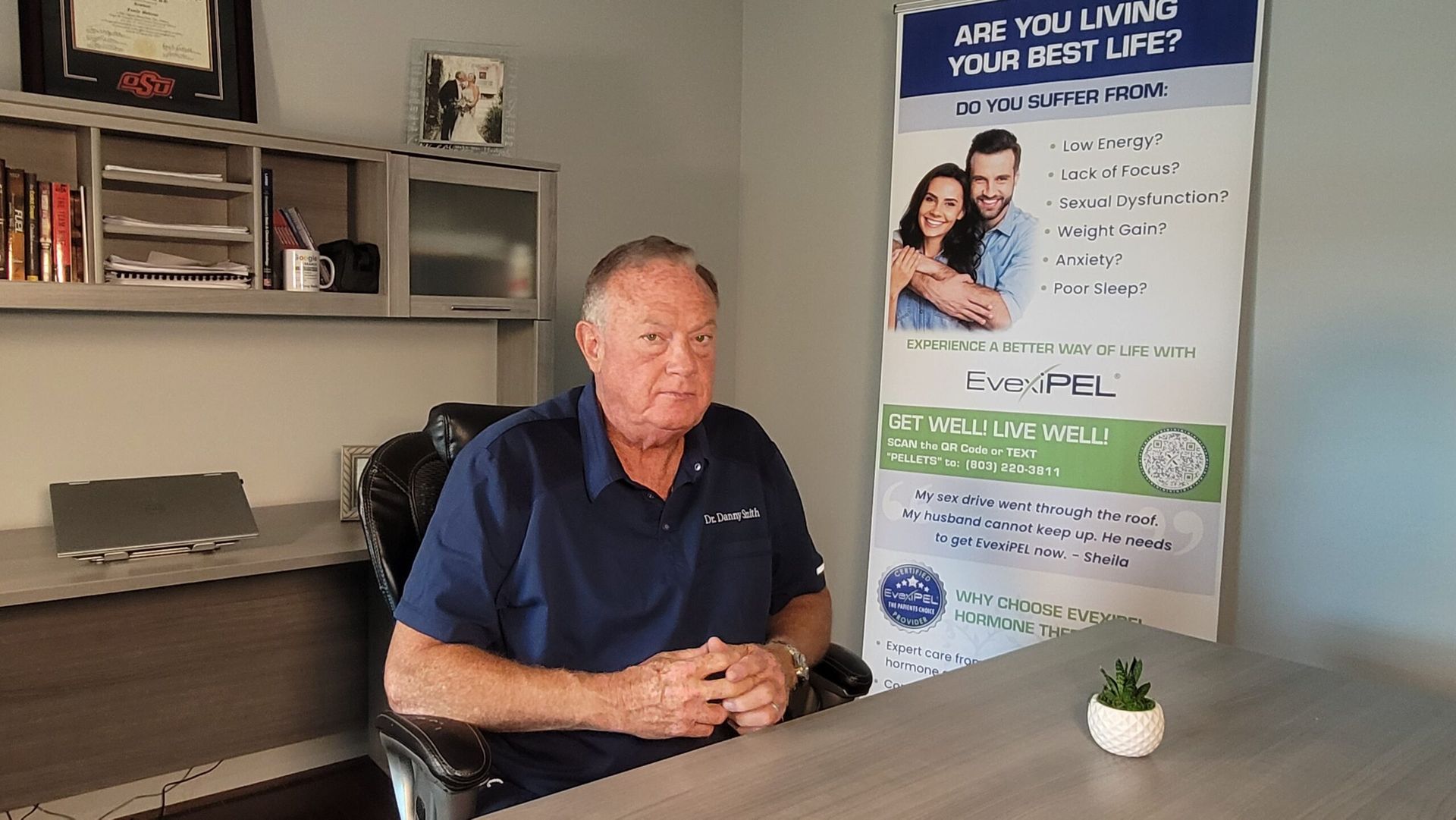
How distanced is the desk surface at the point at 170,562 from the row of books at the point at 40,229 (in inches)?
23.8

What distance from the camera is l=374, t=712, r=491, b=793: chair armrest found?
1347 mm

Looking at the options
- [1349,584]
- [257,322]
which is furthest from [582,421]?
[1349,584]

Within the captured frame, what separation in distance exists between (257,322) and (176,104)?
1.93ft

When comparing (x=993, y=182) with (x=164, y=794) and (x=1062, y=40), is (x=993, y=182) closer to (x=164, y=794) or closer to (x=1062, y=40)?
(x=1062, y=40)

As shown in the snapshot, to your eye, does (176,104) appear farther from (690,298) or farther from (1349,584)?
(1349,584)

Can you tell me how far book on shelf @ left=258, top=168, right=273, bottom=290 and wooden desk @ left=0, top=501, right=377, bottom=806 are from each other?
0.62 m

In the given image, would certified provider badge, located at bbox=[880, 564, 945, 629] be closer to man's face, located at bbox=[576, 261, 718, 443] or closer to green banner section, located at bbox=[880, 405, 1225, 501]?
green banner section, located at bbox=[880, 405, 1225, 501]

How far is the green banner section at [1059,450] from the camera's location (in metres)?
2.57

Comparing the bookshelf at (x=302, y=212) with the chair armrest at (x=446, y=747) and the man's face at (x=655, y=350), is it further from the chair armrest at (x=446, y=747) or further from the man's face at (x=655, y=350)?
the chair armrest at (x=446, y=747)

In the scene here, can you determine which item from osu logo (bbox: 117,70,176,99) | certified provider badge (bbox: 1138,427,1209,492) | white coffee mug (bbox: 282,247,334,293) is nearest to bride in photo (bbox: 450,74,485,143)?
white coffee mug (bbox: 282,247,334,293)

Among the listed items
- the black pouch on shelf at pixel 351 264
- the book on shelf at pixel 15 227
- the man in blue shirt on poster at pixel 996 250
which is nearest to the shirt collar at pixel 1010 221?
the man in blue shirt on poster at pixel 996 250

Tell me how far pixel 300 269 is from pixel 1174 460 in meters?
2.23

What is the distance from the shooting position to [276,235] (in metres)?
2.58

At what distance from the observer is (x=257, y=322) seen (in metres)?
2.79
